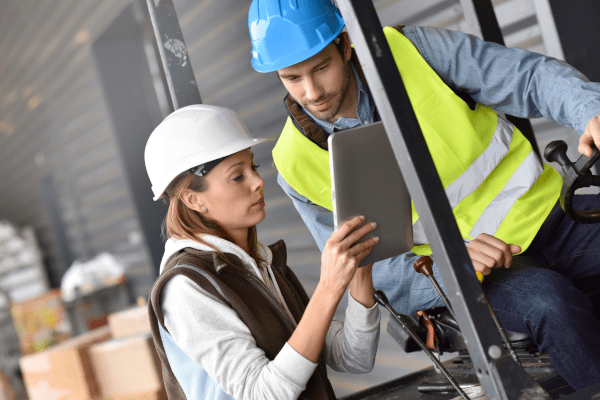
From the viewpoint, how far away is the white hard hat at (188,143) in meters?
2.00

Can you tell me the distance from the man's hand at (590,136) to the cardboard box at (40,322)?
22.9ft

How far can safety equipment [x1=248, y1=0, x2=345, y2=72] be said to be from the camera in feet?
7.09

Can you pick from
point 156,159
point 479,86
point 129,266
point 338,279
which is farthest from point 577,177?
point 129,266

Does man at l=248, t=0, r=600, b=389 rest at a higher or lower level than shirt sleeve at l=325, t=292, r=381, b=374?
higher

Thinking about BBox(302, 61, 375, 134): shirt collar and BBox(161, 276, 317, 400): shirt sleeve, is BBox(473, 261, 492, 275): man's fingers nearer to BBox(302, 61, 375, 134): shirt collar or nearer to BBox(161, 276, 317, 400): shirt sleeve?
BBox(161, 276, 317, 400): shirt sleeve

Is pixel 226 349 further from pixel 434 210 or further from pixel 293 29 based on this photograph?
pixel 293 29

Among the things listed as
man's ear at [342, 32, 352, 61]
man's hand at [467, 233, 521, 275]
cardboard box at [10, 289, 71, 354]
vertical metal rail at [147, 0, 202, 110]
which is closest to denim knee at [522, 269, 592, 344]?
man's hand at [467, 233, 521, 275]

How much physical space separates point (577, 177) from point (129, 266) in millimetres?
6995

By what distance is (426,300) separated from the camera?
2057 mm

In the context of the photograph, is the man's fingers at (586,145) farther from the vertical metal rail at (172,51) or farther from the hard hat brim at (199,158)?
the vertical metal rail at (172,51)

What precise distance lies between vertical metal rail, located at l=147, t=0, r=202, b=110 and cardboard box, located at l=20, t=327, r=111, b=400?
130 inches

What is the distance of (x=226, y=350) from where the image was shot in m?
1.75

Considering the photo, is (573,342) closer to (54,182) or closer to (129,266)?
(129,266)

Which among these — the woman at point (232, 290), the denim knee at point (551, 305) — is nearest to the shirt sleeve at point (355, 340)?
the woman at point (232, 290)
